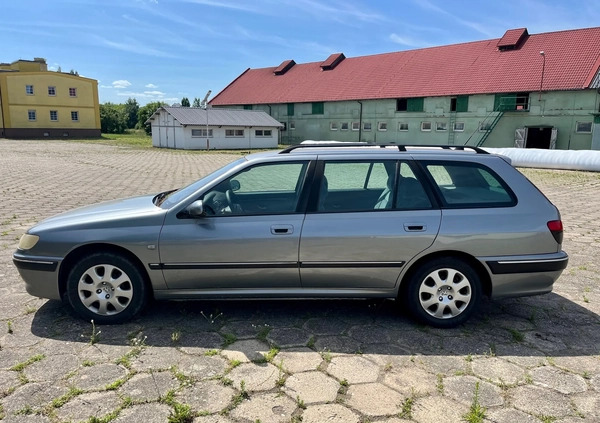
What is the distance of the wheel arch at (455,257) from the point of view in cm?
401

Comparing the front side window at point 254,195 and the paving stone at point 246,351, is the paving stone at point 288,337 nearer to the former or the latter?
the paving stone at point 246,351

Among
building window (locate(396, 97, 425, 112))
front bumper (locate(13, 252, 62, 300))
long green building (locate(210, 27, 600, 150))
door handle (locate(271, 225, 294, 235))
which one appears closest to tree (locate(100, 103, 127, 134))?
long green building (locate(210, 27, 600, 150))

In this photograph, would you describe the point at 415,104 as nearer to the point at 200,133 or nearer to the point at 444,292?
the point at 200,133

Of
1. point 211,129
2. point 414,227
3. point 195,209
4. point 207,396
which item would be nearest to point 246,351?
point 207,396

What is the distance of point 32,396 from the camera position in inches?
117

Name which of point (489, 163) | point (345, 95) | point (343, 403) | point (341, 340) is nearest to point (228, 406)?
point (343, 403)

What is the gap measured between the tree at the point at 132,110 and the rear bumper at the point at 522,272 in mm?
90896

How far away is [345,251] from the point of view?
3.93 m

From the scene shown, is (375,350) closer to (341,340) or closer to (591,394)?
(341,340)

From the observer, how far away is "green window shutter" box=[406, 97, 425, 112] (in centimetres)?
3827

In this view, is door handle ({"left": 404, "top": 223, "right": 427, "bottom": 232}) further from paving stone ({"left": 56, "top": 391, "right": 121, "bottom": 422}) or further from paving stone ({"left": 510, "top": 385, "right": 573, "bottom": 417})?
paving stone ({"left": 56, "top": 391, "right": 121, "bottom": 422})

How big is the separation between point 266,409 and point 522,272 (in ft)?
8.39

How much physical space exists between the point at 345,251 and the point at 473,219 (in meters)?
1.17

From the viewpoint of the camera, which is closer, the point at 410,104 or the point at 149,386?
the point at 149,386
